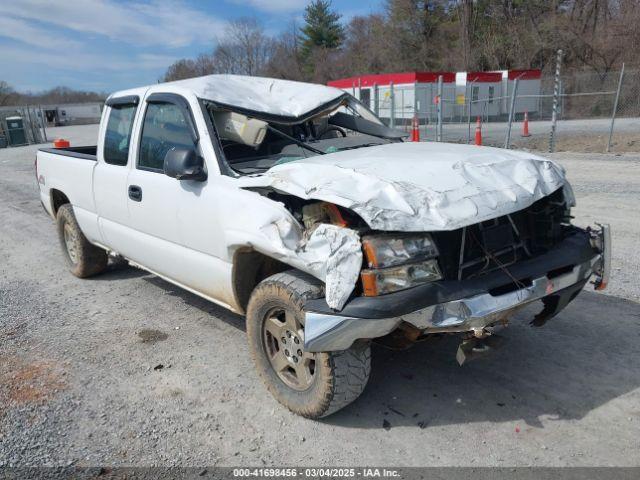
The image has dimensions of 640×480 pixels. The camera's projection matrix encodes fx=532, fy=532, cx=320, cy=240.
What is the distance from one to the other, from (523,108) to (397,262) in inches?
1416

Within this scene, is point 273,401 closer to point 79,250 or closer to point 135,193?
point 135,193

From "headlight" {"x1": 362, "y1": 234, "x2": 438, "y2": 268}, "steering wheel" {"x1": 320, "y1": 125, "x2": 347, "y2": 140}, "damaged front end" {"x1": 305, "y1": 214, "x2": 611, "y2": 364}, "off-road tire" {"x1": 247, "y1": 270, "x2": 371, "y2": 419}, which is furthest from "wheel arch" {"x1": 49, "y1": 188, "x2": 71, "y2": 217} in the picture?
"headlight" {"x1": 362, "y1": 234, "x2": 438, "y2": 268}

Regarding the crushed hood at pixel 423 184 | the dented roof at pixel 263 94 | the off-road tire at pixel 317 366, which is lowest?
the off-road tire at pixel 317 366

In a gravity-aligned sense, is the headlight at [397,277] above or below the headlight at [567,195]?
below

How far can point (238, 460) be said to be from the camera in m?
2.83

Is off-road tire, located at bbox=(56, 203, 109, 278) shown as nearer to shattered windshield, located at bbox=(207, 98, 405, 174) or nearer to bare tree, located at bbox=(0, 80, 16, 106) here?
shattered windshield, located at bbox=(207, 98, 405, 174)

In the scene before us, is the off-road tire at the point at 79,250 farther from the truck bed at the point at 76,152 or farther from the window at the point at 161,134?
the window at the point at 161,134

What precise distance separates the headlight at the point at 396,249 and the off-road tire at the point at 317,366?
395 mm

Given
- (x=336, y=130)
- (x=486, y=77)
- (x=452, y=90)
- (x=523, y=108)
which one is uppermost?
(x=336, y=130)

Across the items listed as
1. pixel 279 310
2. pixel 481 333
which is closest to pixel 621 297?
pixel 481 333

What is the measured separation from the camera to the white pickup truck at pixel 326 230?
270 cm

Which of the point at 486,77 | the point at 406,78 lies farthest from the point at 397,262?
the point at 486,77

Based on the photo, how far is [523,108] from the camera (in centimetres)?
3506

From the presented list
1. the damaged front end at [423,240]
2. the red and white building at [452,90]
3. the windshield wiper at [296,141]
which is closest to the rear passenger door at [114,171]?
the windshield wiper at [296,141]
